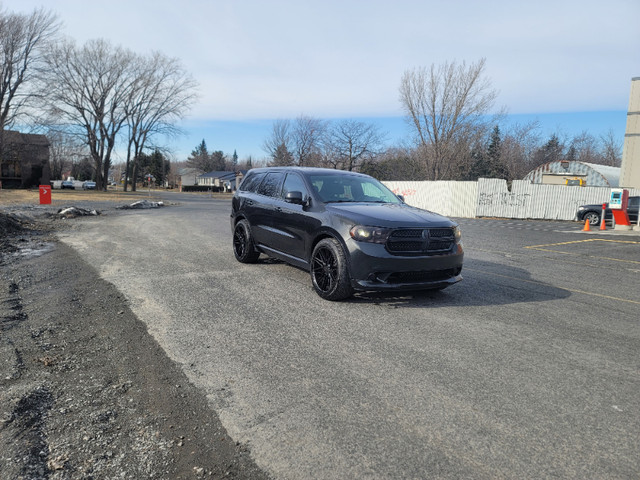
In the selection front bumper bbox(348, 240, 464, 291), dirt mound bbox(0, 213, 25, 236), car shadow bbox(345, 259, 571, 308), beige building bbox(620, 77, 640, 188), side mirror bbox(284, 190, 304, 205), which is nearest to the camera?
front bumper bbox(348, 240, 464, 291)

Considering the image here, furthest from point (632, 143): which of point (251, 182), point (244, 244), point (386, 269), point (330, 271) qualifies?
point (330, 271)

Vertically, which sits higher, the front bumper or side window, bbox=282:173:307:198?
side window, bbox=282:173:307:198

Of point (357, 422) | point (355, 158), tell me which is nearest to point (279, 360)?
point (357, 422)

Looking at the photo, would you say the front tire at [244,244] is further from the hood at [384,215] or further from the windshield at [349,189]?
the hood at [384,215]

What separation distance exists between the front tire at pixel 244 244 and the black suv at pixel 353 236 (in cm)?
48

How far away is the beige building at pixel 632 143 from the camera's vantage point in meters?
19.1

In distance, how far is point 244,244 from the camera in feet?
26.3

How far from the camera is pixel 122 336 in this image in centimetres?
436

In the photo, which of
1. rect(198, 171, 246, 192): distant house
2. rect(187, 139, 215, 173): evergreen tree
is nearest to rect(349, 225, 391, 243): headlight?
rect(198, 171, 246, 192): distant house

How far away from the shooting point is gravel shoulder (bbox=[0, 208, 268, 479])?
241 centimetres

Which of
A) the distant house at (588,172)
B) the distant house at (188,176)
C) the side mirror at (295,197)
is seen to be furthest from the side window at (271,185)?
the distant house at (188,176)

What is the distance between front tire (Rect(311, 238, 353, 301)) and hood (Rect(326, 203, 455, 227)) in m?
0.42

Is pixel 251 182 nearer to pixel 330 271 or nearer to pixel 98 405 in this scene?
pixel 330 271

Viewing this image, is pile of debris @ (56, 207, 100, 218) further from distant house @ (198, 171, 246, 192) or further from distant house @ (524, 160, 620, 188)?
distant house @ (198, 171, 246, 192)
